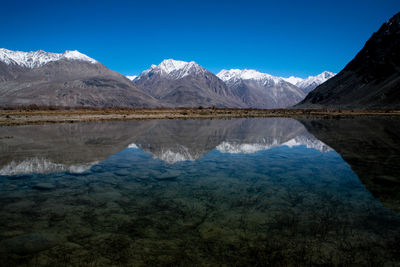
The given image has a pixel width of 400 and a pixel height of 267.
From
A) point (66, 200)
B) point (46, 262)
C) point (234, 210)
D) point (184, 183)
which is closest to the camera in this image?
point (46, 262)

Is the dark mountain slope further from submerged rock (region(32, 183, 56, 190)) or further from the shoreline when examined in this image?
submerged rock (region(32, 183, 56, 190))

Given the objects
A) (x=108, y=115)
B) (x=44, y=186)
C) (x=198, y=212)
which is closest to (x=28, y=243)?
(x=198, y=212)

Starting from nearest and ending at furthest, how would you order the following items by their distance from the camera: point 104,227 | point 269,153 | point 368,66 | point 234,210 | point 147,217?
point 104,227, point 147,217, point 234,210, point 269,153, point 368,66

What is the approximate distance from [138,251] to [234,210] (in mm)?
3503

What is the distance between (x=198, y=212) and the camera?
791 centimetres

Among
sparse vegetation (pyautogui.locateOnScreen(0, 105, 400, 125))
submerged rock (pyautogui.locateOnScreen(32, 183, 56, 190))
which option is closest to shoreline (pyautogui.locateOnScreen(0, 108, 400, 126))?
sparse vegetation (pyautogui.locateOnScreen(0, 105, 400, 125))

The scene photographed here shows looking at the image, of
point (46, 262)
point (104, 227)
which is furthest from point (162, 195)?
point (46, 262)

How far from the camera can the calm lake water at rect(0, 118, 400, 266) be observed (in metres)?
5.61

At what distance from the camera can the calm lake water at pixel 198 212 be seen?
18.4ft

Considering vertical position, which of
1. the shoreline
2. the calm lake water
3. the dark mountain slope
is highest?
the dark mountain slope

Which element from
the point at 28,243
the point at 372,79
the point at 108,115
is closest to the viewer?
the point at 28,243

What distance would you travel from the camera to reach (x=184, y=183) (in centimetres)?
1103

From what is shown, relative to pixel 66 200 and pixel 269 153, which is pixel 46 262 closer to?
pixel 66 200

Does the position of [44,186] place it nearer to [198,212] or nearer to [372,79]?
[198,212]
